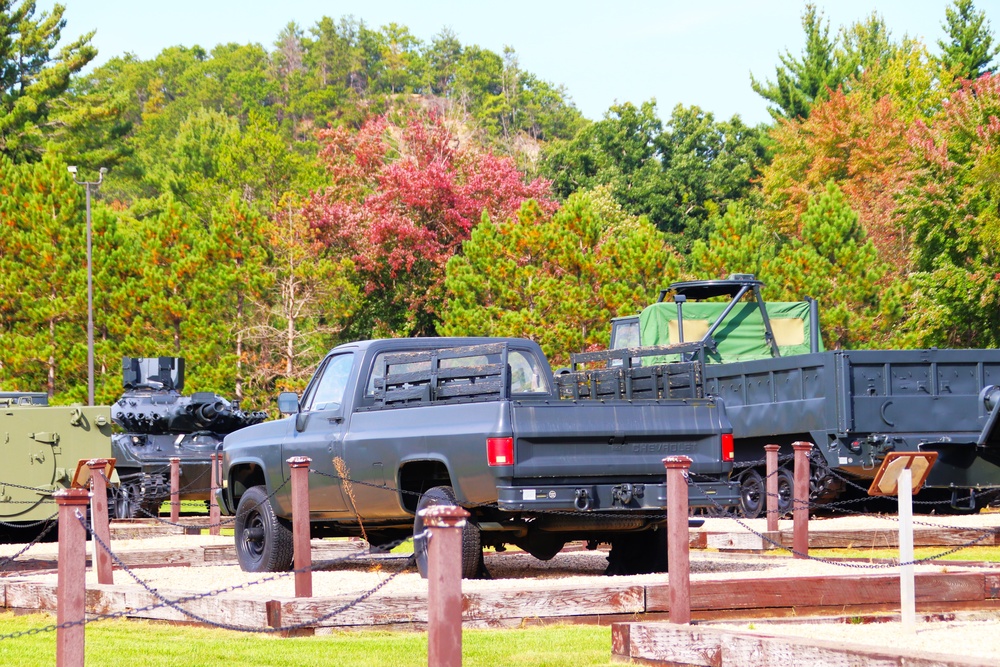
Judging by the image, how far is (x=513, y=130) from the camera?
9306cm

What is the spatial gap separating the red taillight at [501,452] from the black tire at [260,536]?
252cm

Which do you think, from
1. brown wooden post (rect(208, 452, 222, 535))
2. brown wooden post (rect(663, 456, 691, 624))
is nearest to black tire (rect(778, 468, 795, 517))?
brown wooden post (rect(208, 452, 222, 535))

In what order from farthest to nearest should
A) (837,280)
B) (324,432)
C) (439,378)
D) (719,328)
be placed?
(837,280) → (719,328) → (324,432) → (439,378)

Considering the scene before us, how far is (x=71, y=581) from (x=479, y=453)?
4.34 meters

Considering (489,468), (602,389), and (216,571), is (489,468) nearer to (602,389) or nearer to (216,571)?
(602,389)

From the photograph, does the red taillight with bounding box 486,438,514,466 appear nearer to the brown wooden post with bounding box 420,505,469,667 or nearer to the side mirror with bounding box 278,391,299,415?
the side mirror with bounding box 278,391,299,415

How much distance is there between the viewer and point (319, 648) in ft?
30.2

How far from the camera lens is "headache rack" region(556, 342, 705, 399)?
1287 centimetres

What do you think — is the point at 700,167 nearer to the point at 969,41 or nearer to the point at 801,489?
the point at 969,41

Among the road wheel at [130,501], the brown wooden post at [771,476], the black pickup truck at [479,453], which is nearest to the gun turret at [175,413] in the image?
the road wheel at [130,501]

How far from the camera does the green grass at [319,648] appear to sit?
28.8 ft

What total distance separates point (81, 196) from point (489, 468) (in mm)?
34259

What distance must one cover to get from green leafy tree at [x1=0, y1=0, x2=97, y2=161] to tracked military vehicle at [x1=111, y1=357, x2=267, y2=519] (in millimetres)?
32216

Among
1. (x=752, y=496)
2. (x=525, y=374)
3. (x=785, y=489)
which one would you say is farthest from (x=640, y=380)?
(x=752, y=496)
